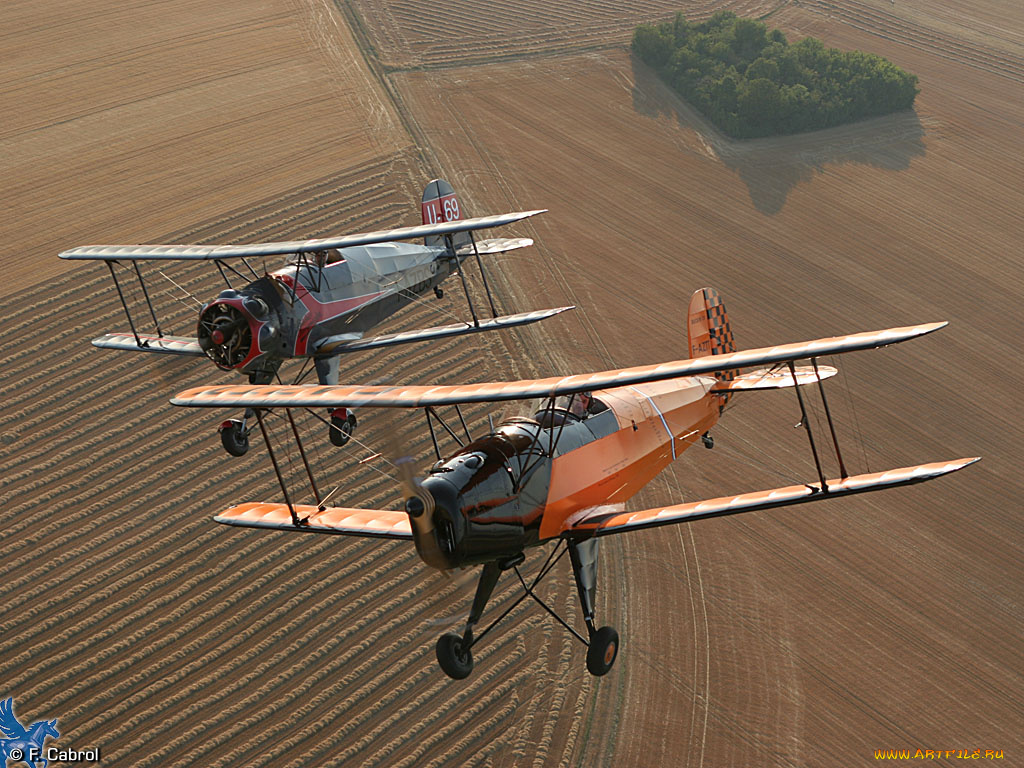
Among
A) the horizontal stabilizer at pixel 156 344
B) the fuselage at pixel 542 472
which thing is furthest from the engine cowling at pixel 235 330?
the fuselage at pixel 542 472

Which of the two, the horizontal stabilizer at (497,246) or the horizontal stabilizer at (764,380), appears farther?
the horizontal stabilizer at (497,246)

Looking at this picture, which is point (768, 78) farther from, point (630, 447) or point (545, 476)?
point (545, 476)

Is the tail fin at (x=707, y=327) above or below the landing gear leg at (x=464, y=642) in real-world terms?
above

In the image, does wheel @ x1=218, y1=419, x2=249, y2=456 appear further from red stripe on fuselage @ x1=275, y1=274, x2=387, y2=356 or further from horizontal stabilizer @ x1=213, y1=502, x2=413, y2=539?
horizontal stabilizer @ x1=213, y1=502, x2=413, y2=539

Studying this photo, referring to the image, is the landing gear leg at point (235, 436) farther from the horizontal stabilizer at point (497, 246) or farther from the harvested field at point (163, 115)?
the harvested field at point (163, 115)

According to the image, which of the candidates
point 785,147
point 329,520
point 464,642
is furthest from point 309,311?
point 785,147

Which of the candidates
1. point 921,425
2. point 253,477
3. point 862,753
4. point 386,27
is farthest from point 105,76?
point 862,753

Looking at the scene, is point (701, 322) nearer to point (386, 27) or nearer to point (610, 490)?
point (610, 490)
